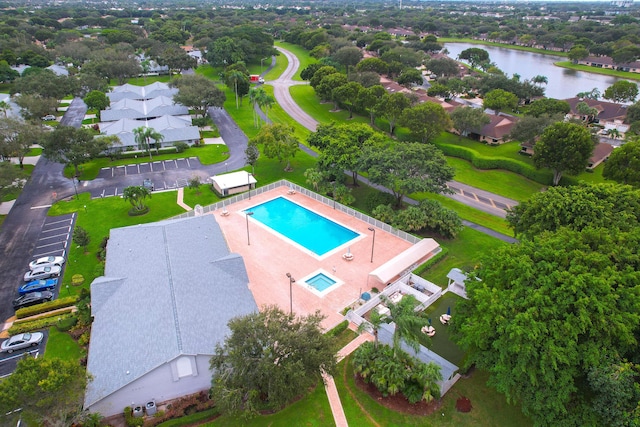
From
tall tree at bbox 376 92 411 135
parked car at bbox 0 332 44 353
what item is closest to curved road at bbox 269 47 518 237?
tall tree at bbox 376 92 411 135

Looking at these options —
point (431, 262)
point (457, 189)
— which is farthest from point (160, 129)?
point (431, 262)

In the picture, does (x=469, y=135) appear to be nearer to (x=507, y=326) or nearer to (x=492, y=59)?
(x=507, y=326)

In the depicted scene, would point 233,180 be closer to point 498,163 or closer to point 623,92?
point 498,163

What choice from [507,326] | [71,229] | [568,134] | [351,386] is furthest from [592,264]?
[71,229]

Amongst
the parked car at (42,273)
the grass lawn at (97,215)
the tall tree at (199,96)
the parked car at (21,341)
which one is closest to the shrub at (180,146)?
the tall tree at (199,96)

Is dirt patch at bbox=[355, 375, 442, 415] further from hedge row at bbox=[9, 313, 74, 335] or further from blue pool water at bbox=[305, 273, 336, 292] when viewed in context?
hedge row at bbox=[9, 313, 74, 335]
